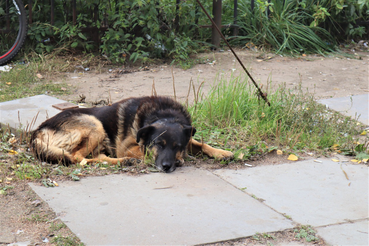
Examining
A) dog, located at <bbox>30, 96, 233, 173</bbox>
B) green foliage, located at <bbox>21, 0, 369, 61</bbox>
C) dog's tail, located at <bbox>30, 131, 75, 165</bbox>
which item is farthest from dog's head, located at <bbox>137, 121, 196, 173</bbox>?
green foliage, located at <bbox>21, 0, 369, 61</bbox>

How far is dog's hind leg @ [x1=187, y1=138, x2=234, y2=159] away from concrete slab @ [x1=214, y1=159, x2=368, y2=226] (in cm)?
26

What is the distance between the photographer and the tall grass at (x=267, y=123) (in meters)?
4.66

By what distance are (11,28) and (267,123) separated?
541 centimetres

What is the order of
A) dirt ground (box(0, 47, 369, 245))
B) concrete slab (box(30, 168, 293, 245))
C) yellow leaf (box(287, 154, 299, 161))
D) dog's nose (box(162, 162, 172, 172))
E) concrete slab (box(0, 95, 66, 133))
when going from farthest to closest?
dirt ground (box(0, 47, 369, 245))
concrete slab (box(0, 95, 66, 133))
yellow leaf (box(287, 154, 299, 161))
dog's nose (box(162, 162, 172, 172))
concrete slab (box(30, 168, 293, 245))

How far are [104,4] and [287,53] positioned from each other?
12.3 feet

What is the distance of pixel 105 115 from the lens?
4516mm

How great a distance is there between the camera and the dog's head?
3.96 m

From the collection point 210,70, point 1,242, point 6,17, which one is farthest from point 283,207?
point 6,17

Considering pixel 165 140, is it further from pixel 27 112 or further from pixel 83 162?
pixel 27 112

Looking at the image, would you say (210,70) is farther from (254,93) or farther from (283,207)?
(283,207)

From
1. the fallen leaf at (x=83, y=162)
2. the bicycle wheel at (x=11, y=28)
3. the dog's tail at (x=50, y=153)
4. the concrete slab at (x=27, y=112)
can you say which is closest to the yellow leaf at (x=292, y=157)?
the fallen leaf at (x=83, y=162)

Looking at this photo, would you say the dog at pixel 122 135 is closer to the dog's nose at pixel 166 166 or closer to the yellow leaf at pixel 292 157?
the dog's nose at pixel 166 166

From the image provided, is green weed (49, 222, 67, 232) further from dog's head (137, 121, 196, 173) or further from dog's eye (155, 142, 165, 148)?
dog's eye (155, 142, 165, 148)

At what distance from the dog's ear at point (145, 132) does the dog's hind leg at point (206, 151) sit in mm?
493
